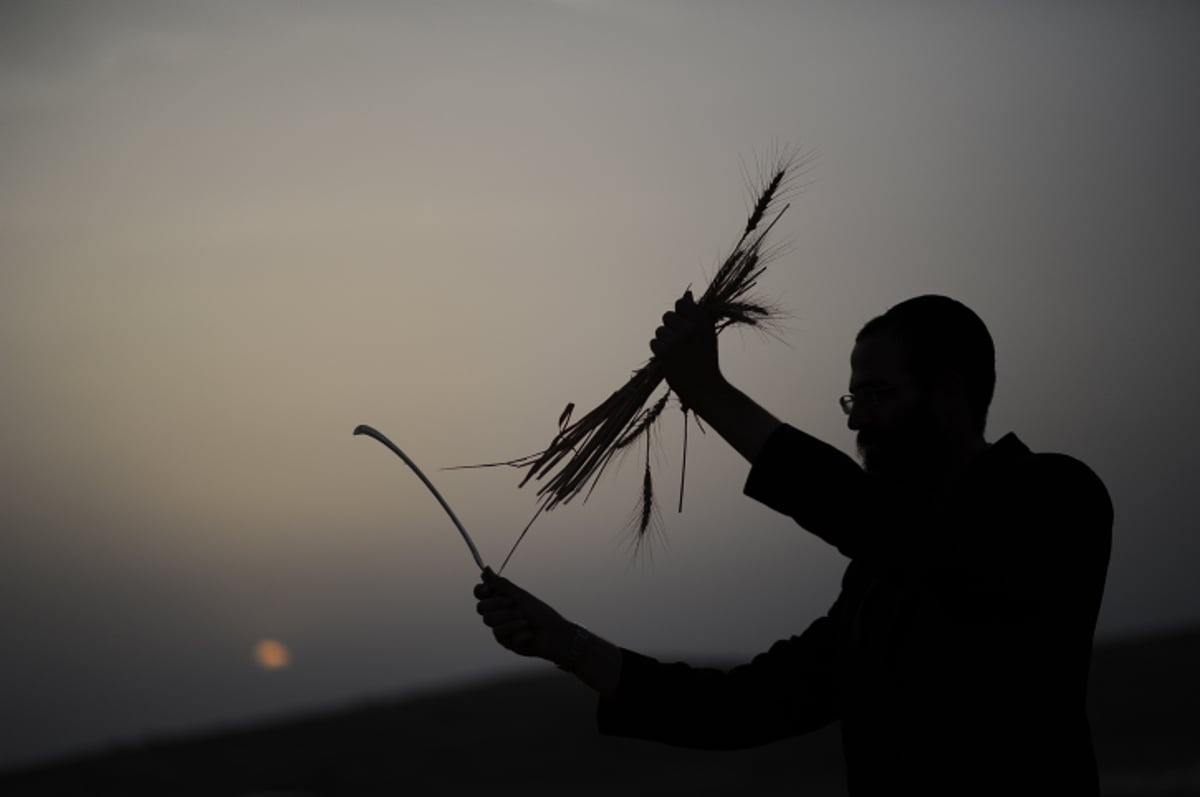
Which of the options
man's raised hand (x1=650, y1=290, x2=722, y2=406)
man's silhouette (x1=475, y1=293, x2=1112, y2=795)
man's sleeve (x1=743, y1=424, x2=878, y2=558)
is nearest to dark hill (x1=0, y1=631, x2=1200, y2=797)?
man's silhouette (x1=475, y1=293, x2=1112, y2=795)

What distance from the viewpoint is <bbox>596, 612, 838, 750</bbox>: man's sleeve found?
3.82 meters

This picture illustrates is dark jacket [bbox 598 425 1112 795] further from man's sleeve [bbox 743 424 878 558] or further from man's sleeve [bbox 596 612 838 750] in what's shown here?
man's sleeve [bbox 596 612 838 750]

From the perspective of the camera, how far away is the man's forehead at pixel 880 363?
3324 mm

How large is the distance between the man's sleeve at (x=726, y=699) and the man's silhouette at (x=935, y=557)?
209mm

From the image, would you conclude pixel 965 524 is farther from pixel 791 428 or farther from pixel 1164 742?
pixel 1164 742

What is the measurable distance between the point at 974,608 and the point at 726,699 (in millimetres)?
1022

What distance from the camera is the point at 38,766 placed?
49.0 feet

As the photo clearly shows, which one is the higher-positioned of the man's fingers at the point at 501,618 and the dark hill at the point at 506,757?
the dark hill at the point at 506,757

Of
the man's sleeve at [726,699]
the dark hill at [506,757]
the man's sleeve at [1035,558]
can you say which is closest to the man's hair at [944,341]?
the man's sleeve at [1035,558]

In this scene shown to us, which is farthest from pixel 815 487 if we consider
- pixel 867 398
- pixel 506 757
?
pixel 506 757

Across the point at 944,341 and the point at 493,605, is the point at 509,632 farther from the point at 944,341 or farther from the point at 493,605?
the point at 944,341

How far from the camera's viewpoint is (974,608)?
3078 millimetres

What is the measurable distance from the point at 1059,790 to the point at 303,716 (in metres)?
14.1

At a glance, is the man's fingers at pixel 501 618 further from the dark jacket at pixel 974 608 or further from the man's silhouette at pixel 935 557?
the dark jacket at pixel 974 608
